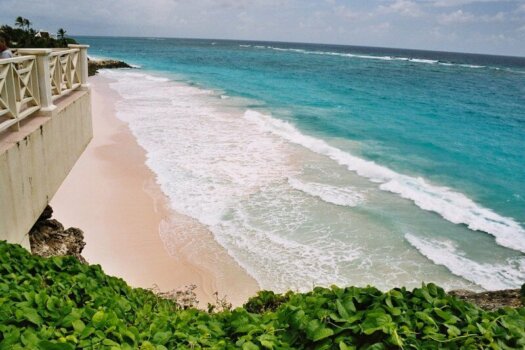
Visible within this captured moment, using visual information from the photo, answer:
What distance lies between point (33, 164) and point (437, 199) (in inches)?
532

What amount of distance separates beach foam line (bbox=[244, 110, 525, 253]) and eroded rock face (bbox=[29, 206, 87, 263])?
1109 cm

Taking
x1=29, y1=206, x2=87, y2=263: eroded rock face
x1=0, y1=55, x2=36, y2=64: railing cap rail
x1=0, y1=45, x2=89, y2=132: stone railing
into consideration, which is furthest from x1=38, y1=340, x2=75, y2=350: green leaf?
x1=29, y1=206, x2=87, y2=263: eroded rock face

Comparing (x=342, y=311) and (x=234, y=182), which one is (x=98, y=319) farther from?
(x=234, y=182)

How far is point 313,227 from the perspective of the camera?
1186 cm

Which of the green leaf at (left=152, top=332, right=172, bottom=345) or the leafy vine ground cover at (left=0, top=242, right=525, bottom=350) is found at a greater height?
the leafy vine ground cover at (left=0, top=242, right=525, bottom=350)

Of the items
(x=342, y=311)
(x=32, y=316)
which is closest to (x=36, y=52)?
(x=32, y=316)

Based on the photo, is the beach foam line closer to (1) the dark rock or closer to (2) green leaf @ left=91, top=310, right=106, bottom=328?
(1) the dark rock

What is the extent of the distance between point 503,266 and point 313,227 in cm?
510

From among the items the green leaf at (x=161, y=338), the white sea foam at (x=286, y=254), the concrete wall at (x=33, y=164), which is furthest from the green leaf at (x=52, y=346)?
the white sea foam at (x=286, y=254)

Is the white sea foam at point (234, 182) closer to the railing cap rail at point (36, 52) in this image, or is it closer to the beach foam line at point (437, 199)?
the beach foam line at point (437, 199)

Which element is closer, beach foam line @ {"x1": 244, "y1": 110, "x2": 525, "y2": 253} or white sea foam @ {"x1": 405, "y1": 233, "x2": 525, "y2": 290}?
white sea foam @ {"x1": 405, "y1": 233, "x2": 525, "y2": 290}

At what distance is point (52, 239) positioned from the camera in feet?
25.0

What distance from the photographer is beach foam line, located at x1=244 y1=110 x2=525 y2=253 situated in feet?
43.0

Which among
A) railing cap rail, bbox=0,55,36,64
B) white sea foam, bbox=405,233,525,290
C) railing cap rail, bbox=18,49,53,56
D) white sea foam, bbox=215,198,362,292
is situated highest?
railing cap rail, bbox=18,49,53,56
